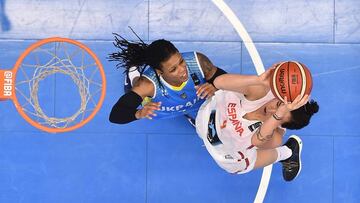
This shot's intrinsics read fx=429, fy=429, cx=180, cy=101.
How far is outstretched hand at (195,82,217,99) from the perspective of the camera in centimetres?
283

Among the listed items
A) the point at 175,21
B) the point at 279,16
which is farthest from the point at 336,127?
the point at 175,21

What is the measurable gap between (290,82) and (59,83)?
2074 mm

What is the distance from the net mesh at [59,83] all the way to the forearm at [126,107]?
0.63 meters

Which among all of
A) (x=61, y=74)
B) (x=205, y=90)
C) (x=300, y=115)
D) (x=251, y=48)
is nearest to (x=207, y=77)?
(x=205, y=90)

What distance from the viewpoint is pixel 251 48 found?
3643mm

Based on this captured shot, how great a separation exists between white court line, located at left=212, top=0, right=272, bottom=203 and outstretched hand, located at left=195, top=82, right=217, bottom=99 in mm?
900

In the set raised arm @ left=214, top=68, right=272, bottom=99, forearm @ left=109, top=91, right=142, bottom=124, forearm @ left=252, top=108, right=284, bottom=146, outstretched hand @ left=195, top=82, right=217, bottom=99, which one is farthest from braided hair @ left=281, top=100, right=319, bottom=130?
forearm @ left=109, top=91, right=142, bottom=124

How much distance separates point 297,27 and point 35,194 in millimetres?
2628

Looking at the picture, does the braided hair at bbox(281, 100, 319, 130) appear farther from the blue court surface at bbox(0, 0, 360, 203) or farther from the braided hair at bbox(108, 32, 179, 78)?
the blue court surface at bbox(0, 0, 360, 203)

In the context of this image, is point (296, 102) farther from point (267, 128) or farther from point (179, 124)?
point (179, 124)

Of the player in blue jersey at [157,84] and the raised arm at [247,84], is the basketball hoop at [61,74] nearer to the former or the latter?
the player in blue jersey at [157,84]

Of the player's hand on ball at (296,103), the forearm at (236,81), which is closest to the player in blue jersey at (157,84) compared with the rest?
the forearm at (236,81)

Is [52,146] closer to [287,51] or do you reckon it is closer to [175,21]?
[175,21]

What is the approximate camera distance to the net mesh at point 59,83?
3422 millimetres
